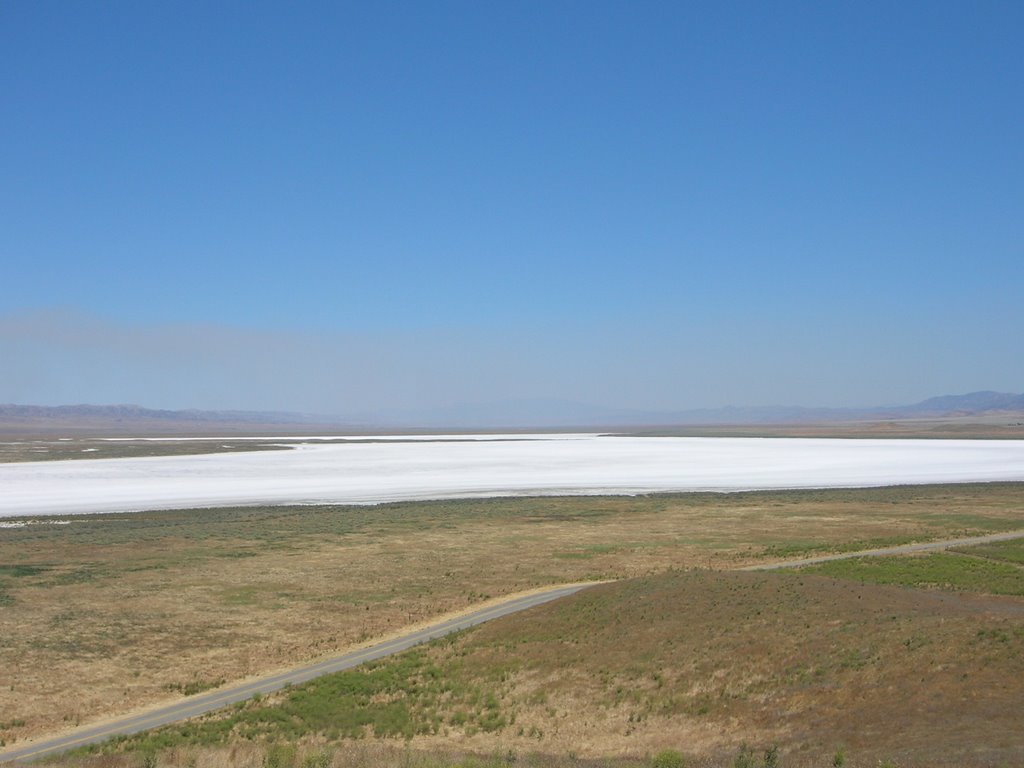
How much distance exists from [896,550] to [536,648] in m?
27.8

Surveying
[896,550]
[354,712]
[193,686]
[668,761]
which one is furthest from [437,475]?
[668,761]

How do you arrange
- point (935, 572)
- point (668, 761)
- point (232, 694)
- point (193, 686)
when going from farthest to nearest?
point (935, 572) → point (193, 686) → point (232, 694) → point (668, 761)

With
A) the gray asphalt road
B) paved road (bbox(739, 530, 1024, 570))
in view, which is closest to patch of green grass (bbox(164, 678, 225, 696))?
the gray asphalt road

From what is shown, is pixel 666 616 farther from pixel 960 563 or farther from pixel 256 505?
pixel 256 505

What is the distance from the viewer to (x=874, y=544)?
50.1m

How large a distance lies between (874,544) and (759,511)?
2024 centimetres

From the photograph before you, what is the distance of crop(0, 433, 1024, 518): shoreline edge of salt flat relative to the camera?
84.6 meters

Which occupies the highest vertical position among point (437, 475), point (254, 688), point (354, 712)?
point (437, 475)

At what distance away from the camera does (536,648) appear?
28.7 meters

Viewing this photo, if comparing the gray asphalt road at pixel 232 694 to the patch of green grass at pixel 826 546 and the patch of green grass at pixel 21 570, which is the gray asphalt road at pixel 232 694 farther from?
the patch of green grass at pixel 21 570

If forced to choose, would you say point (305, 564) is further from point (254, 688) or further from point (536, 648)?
point (536, 648)

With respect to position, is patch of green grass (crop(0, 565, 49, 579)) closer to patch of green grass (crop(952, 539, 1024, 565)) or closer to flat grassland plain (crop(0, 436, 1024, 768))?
flat grassland plain (crop(0, 436, 1024, 768))

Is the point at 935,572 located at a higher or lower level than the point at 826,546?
higher

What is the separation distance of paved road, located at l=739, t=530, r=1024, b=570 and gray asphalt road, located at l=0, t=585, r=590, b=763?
14594 mm
